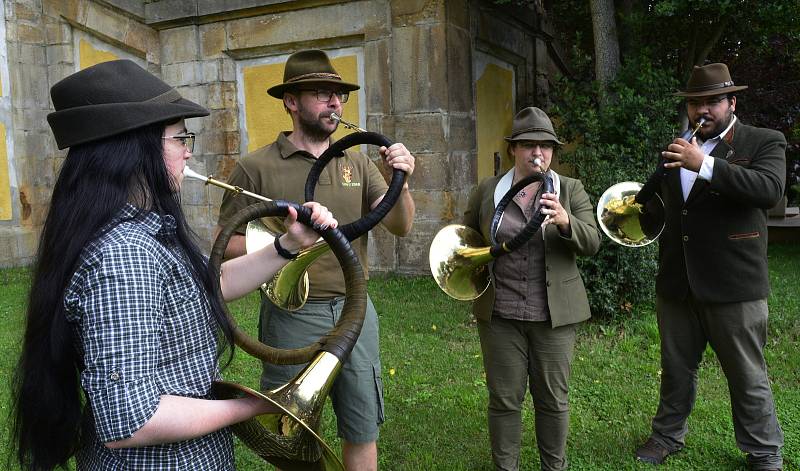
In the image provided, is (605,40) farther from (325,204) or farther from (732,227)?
(325,204)

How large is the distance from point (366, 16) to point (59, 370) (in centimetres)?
748

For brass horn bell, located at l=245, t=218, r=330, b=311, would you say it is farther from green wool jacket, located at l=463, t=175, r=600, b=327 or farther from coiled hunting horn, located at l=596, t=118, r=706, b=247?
coiled hunting horn, located at l=596, t=118, r=706, b=247

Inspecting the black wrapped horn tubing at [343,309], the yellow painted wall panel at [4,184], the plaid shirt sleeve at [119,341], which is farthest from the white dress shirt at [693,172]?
the yellow painted wall panel at [4,184]

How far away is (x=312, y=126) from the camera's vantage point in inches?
127

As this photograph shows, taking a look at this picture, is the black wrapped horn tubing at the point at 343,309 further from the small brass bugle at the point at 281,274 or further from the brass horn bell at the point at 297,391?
the small brass bugle at the point at 281,274

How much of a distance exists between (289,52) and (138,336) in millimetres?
8136

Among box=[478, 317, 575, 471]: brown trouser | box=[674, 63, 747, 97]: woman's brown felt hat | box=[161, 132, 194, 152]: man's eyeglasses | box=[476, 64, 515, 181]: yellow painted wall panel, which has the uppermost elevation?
box=[476, 64, 515, 181]: yellow painted wall panel

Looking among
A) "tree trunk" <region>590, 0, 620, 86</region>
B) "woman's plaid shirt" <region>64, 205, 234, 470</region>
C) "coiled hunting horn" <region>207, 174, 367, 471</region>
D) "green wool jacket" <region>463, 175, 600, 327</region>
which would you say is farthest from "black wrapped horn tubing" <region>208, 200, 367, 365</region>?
"tree trunk" <region>590, 0, 620, 86</region>

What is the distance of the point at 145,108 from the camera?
65.7 inches

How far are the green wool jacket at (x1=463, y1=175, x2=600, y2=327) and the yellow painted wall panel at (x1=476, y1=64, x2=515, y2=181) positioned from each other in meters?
5.42

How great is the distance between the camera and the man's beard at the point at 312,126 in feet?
10.6

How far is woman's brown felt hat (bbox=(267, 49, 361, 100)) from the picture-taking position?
→ 321cm

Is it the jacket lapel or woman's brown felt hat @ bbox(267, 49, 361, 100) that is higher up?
woman's brown felt hat @ bbox(267, 49, 361, 100)

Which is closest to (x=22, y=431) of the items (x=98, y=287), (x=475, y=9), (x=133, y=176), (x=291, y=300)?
(x=98, y=287)
